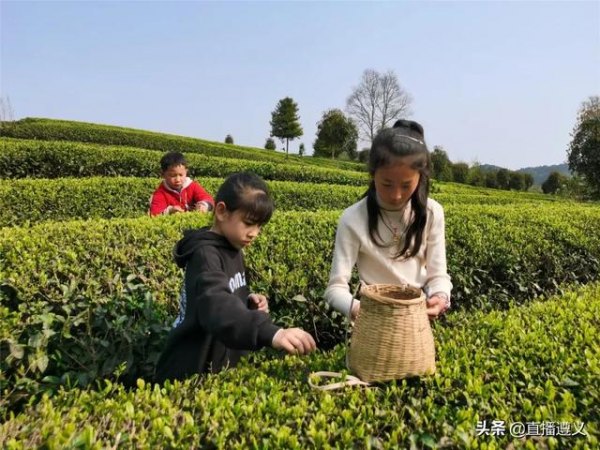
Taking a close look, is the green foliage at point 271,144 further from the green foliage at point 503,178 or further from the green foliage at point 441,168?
the green foliage at point 503,178

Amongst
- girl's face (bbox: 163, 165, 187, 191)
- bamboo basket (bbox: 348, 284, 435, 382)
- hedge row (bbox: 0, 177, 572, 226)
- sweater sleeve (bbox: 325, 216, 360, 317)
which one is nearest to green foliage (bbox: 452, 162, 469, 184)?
hedge row (bbox: 0, 177, 572, 226)

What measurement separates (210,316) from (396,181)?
3.46ft

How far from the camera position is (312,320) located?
389cm

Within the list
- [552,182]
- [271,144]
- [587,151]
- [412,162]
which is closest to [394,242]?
[412,162]

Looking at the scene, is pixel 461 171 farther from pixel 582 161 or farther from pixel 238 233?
pixel 238 233

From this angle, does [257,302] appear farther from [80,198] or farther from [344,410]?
[80,198]

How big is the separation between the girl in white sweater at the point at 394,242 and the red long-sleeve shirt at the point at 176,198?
142 inches

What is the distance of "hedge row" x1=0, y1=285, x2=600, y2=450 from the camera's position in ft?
5.11

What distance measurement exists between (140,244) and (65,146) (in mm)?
10442

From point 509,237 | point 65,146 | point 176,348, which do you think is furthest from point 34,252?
point 65,146

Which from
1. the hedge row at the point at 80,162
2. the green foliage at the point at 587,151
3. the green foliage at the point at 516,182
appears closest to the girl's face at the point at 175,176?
the hedge row at the point at 80,162

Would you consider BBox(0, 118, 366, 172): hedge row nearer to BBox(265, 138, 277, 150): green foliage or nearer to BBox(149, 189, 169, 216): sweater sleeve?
BBox(149, 189, 169, 216): sweater sleeve

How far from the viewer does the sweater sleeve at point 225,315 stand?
1.84m

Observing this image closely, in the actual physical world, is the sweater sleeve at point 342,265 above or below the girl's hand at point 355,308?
above
